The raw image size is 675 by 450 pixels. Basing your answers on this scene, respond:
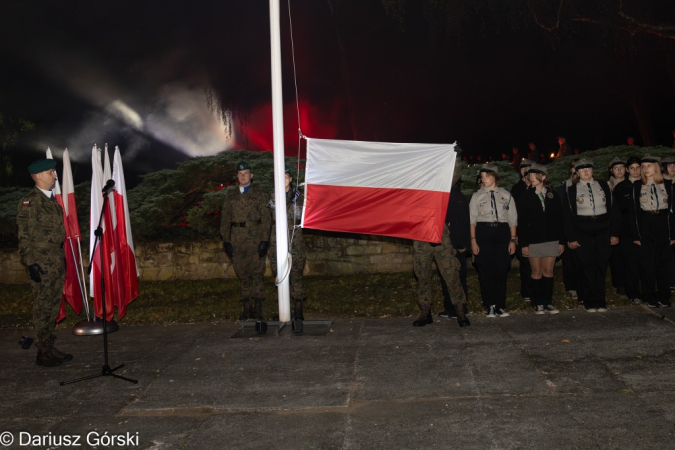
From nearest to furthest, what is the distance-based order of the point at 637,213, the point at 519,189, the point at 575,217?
the point at 575,217, the point at 637,213, the point at 519,189

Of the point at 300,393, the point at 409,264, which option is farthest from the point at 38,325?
the point at 409,264

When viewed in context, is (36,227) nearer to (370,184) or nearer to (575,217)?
(370,184)

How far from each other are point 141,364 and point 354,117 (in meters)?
17.1

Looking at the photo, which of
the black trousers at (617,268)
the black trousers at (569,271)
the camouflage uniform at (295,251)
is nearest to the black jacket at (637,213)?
the black trousers at (617,268)

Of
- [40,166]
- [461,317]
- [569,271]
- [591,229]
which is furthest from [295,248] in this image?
[569,271]

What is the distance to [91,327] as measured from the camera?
827 centimetres

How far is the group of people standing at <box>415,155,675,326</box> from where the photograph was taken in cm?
789

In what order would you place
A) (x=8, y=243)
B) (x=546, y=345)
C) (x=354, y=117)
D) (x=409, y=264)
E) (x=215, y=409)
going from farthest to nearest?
(x=354, y=117) → (x=8, y=243) → (x=409, y=264) → (x=546, y=345) → (x=215, y=409)

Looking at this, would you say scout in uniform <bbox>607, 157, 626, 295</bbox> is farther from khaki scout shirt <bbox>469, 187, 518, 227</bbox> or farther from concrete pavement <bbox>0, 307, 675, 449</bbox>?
khaki scout shirt <bbox>469, 187, 518, 227</bbox>

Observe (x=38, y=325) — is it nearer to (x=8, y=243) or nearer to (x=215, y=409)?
(x=215, y=409)

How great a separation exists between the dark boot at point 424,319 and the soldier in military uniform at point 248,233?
2124 millimetres

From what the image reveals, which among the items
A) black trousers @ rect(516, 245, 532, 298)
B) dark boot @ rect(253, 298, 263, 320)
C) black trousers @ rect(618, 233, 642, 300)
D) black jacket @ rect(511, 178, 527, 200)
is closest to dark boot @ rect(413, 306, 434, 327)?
black trousers @ rect(516, 245, 532, 298)

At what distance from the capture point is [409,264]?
40.7 feet

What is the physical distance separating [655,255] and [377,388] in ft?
15.4
